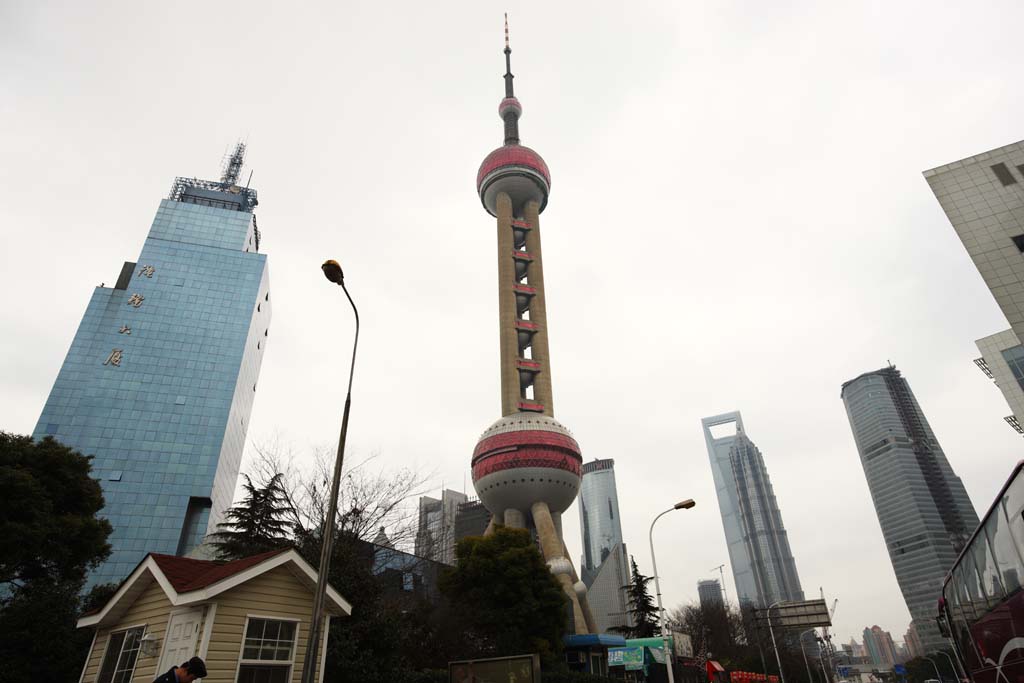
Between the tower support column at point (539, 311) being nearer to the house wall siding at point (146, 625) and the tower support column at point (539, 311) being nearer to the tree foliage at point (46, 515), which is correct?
the tree foliage at point (46, 515)

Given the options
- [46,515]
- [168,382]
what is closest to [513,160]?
[168,382]

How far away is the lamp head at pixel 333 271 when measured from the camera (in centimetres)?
1042

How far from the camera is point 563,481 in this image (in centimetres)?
5850

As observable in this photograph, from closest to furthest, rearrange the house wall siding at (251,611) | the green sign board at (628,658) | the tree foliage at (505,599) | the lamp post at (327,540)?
1. the lamp post at (327,540)
2. the house wall siding at (251,611)
3. the tree foliage at (505,599)
4. the green sign board at (628,658)

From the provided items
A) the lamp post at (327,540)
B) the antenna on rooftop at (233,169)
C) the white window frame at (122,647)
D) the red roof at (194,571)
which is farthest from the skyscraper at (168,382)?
the lamp post at (327,540)

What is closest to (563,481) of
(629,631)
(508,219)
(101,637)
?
(629,631)

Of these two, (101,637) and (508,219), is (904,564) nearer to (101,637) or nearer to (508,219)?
(508,219)

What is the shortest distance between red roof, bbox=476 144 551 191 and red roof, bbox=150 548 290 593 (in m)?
73.5

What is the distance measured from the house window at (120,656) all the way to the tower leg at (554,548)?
135 feet

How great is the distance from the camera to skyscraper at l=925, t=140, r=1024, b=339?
31.0 meters

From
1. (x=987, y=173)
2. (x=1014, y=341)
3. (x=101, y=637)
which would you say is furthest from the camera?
(x=1014, y=341)

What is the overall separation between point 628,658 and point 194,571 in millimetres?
40874

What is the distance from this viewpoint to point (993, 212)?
3294 cm

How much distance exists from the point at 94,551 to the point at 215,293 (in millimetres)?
70558
